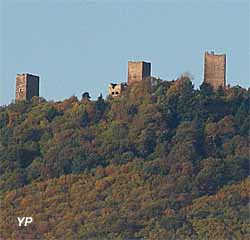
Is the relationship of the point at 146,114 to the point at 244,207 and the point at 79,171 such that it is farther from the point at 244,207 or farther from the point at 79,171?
the point at 244,207

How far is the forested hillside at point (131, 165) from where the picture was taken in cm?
1895

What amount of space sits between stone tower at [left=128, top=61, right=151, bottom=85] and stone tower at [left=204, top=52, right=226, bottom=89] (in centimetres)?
71

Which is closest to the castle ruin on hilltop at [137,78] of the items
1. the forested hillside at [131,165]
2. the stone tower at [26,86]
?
Answer: the stone tower at [26,86]

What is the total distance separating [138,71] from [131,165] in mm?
3398

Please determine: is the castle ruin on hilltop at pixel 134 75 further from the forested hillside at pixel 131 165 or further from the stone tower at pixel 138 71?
the forested hillside at pixel 131 165

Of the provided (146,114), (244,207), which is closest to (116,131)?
(146,114)

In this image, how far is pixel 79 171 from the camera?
69.9 ft

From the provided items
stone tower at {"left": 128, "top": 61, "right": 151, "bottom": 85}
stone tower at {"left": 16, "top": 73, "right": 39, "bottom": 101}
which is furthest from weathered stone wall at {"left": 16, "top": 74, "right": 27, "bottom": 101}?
stone tower at {"left": 128, "top": 61, "right": 151, "bottom": 85}

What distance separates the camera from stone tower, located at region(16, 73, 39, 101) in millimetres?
24672

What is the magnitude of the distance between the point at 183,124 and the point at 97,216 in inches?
158

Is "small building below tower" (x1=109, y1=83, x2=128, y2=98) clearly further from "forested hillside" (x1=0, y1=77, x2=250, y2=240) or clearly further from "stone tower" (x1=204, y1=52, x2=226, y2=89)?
"stone tower" (x1=204, y1=52, x2=226, y2=89)

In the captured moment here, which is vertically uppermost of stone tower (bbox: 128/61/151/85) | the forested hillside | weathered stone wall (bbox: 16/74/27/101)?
stone tower (bbox: 128/61/151/85)

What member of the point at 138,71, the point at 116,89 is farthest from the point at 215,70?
the point at 116,89

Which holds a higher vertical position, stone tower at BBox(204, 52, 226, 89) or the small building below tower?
stone tower at BBox(204, 52, 226, 89)
